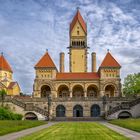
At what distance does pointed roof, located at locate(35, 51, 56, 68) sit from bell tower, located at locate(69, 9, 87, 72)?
14.6 m

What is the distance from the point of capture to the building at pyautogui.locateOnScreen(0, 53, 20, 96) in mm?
106000

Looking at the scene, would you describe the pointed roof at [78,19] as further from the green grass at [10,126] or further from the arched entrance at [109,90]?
the green grass at [10,126]

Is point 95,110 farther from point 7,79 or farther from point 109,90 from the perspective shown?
point 7,79

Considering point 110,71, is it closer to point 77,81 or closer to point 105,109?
point 77,81

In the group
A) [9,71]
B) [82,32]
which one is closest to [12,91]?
[9,71]

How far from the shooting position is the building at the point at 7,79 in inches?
4173

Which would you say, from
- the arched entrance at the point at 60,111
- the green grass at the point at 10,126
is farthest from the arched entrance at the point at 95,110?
the green grass at the point at 10,126

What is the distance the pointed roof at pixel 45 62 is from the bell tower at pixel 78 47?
1463 cm

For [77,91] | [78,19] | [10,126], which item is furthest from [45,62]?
[10,126]

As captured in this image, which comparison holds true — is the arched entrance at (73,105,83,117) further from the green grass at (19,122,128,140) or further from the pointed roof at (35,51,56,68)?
the green grass at (19,122,128,140)

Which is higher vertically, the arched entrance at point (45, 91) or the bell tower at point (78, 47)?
the bell tower at point (78, 47)

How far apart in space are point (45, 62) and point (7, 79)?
603 inches

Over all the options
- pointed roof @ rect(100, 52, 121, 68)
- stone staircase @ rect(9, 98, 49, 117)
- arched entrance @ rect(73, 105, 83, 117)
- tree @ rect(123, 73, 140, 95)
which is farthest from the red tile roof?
stone staircase @ rect(9, 98, 49, 117)

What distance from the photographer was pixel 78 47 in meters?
117
